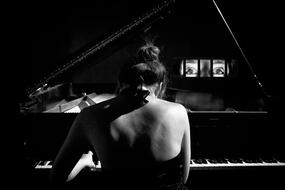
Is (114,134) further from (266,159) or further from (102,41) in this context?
(266,159)

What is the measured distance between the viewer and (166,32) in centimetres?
588

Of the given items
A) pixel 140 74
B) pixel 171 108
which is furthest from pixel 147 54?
pixel 171 108

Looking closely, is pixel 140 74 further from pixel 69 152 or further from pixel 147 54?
pixel 69 152

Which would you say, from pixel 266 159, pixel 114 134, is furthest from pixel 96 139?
pixel 266 159

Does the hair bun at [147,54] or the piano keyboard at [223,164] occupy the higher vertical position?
the hair bun at [147,54]

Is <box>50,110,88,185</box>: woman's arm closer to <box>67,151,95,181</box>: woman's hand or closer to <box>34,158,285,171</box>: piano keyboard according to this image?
<box>67,151,95,181</box>: woman's hand

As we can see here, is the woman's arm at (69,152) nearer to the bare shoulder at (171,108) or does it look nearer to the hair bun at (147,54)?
the bare shoulder at (171,108)

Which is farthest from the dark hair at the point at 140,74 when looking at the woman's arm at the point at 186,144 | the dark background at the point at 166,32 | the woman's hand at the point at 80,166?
the dark background at the point at 166,32

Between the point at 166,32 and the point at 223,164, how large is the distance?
393cm

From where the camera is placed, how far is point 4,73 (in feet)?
13.5

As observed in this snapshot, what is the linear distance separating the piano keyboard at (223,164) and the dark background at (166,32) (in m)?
3.16

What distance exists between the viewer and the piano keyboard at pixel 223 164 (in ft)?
7.79

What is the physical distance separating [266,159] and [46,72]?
1997mm

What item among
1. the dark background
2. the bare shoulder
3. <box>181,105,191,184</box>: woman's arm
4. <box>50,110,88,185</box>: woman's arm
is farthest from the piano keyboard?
the dark background
